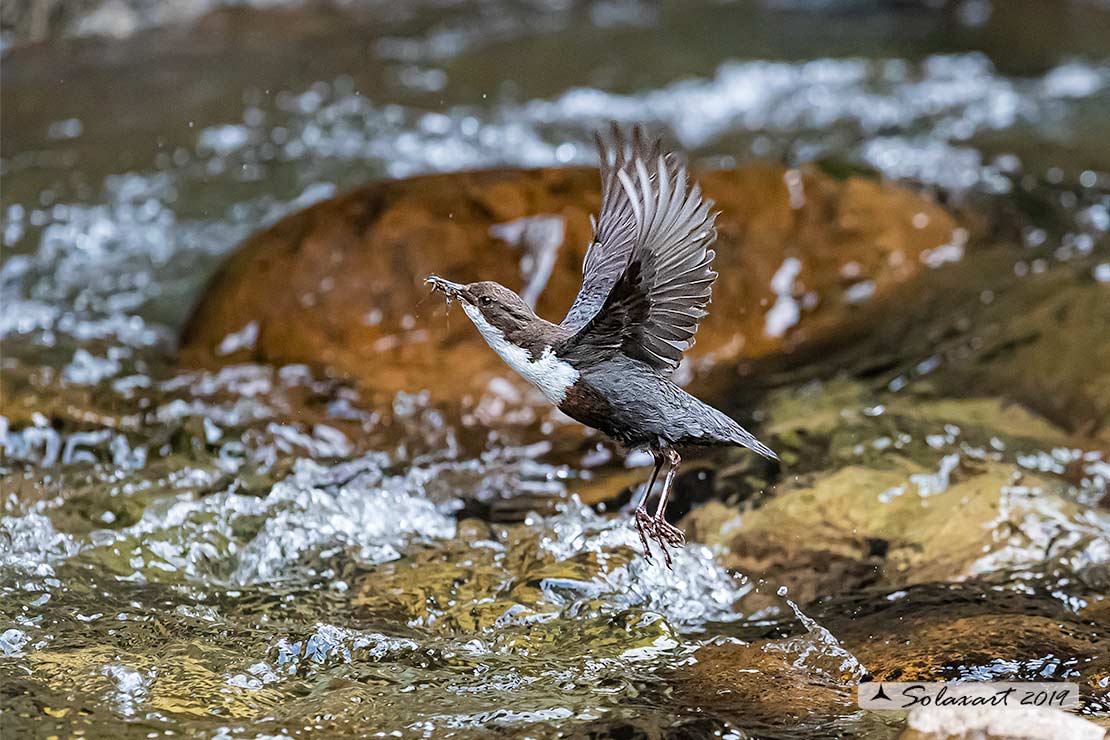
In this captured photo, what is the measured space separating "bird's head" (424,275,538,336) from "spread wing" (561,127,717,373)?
0.12 meters

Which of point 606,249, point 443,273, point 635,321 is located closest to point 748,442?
point 635,321

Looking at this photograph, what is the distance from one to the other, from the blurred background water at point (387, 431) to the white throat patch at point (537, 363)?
84 cm

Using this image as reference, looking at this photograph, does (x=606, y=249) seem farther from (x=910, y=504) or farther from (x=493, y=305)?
(x=910, y=504)

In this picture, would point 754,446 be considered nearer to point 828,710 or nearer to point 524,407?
point 828,710

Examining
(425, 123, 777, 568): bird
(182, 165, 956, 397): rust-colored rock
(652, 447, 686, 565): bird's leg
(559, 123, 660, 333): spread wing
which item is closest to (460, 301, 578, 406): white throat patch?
(425, 123, 777, 568): bird

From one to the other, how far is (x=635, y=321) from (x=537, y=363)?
9.6 inches

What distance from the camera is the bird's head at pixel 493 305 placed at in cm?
261

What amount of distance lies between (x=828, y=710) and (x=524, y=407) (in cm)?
224

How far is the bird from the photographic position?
2498 mm

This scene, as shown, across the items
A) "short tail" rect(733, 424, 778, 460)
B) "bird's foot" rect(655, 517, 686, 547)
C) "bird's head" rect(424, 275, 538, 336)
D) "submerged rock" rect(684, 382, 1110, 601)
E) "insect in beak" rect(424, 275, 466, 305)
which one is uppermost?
"insect in beak" rect(424, 275, 466, 305)

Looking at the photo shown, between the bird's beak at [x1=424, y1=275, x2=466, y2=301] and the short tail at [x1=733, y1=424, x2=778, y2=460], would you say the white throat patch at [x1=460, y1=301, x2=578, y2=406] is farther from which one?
the short tail at [x1=733, y1=424, x2=778, y2=460]

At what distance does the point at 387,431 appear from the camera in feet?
15.6

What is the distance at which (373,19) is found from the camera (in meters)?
10.2

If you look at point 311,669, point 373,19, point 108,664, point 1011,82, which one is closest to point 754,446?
point 311,669
